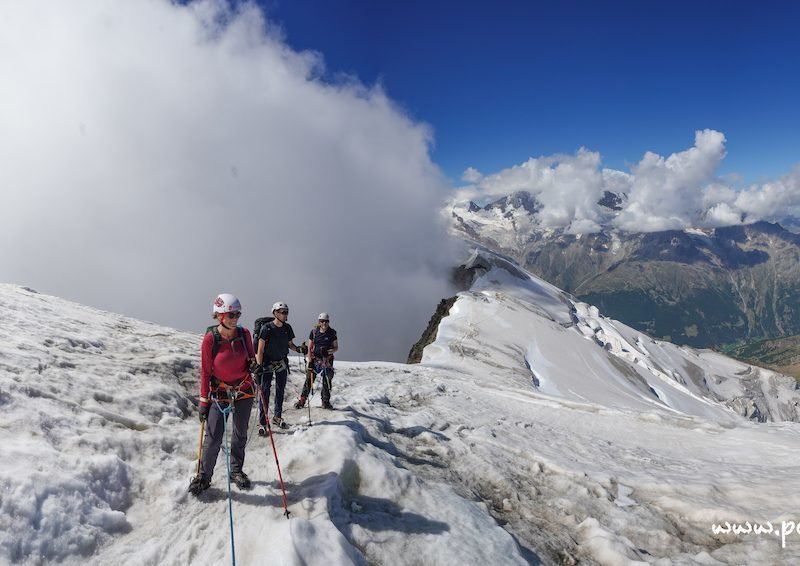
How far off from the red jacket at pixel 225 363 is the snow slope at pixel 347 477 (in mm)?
2112

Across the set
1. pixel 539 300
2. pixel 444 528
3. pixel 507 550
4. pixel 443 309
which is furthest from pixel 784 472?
pixel 539 300

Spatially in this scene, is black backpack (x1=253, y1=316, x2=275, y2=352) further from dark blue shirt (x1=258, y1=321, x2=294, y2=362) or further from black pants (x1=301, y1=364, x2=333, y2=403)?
black pants (x1=301, y1=364, x2=333, y2=403)

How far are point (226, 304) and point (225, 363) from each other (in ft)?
3.63

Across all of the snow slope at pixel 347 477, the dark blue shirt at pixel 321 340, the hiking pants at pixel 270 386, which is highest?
the dark blue shirt at pixel 321 340

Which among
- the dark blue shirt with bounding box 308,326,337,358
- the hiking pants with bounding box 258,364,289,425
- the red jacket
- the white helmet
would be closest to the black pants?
the dark blue shirt with bounding box 308,326,337,358

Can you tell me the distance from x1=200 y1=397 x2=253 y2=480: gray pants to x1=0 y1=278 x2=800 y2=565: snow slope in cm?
54

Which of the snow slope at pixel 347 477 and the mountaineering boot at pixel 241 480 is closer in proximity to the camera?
the snow slope at pixel 347 477

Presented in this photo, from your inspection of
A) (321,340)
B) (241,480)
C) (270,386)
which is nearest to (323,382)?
(321,340)

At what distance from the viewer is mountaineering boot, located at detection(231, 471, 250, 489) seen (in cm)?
848

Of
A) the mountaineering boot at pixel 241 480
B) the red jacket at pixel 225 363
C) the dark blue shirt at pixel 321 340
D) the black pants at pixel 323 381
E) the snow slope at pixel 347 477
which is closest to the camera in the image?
the snow slope at pixel 347 477

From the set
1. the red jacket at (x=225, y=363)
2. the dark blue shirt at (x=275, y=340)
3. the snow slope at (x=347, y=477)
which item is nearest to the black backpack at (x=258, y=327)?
the dark blue shirt at (x=275, y=340)

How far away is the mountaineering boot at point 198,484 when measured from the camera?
320 inches

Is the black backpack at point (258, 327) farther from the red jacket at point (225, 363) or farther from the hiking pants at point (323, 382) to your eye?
the red jacket at point (225, 363)

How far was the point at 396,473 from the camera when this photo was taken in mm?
9562
